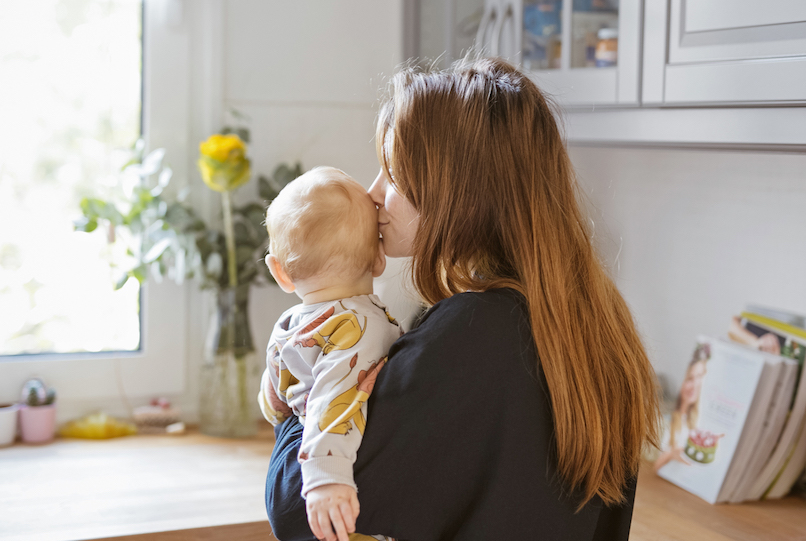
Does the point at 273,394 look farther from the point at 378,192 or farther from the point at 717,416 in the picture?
the point at 717,416

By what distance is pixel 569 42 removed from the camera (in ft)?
4.27

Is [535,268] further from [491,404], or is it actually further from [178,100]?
[178,100]

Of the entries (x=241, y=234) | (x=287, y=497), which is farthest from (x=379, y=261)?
(x=241, y=234)

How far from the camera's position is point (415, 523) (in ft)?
2.39

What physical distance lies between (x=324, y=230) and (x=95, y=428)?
1097 millimetres

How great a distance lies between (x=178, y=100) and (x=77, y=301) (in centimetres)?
50

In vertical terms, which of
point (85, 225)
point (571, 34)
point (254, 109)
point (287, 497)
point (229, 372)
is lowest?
point (229, 372)

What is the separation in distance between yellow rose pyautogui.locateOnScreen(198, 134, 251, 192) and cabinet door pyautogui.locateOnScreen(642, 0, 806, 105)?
2.73ft

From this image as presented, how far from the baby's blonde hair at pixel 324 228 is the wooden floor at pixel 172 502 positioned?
56 centimetres

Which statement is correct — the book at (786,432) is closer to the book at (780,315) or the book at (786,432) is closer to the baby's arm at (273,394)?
the book at (780,315)

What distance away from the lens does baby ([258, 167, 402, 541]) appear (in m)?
0.72

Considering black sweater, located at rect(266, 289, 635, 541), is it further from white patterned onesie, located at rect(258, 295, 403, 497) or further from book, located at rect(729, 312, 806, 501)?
book, located at rect(729, 312, 806, 501)

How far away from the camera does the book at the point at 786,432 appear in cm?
121

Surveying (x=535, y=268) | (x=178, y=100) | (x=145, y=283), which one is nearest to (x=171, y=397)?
(x=145, y=283)
